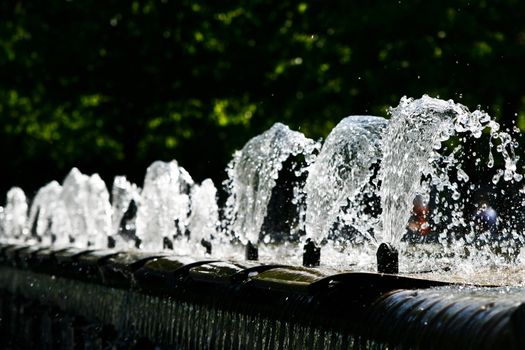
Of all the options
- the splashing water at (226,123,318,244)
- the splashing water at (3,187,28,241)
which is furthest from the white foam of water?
the splashing water at (3,187,28,241)

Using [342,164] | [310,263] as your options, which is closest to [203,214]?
[342,164]

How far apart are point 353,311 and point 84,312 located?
4191 mm

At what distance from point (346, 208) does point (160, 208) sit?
2.01m

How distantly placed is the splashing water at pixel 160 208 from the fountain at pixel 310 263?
0.02 m

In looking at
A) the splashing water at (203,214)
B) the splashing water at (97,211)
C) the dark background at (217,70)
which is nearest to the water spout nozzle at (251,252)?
the splashing water at (203,214)

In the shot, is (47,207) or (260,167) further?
(47,207)

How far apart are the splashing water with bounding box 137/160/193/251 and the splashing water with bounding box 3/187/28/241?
24.8 feet

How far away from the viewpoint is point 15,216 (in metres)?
19.9

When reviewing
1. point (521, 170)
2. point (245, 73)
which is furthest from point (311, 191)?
point (245, 73)

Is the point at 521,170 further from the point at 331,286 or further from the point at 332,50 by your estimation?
the point at 331,286

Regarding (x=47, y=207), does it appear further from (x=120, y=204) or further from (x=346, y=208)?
(x=346, y=208)

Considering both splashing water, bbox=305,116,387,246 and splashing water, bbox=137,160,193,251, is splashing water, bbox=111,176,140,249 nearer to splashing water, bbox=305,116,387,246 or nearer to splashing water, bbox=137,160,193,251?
splashing water, bbox=137,160,193,251

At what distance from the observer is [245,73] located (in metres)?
24.3

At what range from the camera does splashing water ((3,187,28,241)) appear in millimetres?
19281
